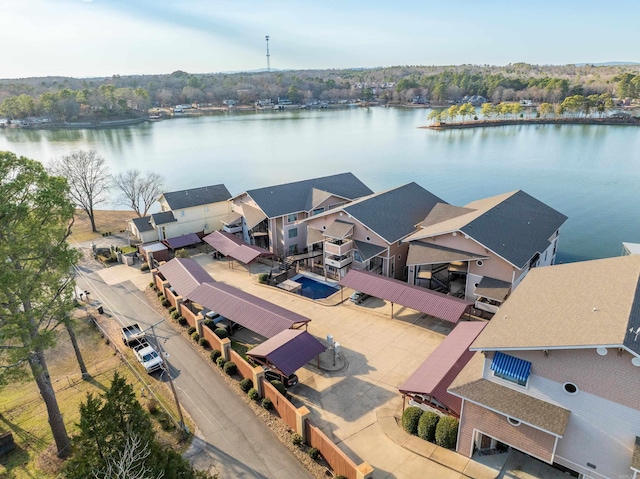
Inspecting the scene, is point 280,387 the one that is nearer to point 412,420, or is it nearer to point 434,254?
point 412,420

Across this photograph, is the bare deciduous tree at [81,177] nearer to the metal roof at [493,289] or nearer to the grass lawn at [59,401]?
the grass lawn at [59,401]

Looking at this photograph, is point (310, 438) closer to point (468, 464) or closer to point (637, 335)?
point (468, 464)

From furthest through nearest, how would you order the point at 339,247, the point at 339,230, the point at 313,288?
the point at 313,288 < the point at 339,230 < the point at 339,247

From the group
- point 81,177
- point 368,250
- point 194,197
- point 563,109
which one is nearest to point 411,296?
point 368,250

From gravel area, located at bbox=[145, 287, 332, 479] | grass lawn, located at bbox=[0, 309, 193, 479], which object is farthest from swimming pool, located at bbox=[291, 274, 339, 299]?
grass lawn, located at bbox=[0, 309, 193, 479]

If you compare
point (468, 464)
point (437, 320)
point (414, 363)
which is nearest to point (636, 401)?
point (468, 464)

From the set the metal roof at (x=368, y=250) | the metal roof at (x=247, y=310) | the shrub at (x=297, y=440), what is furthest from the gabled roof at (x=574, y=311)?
the metal roof at (x=368, y=250)
